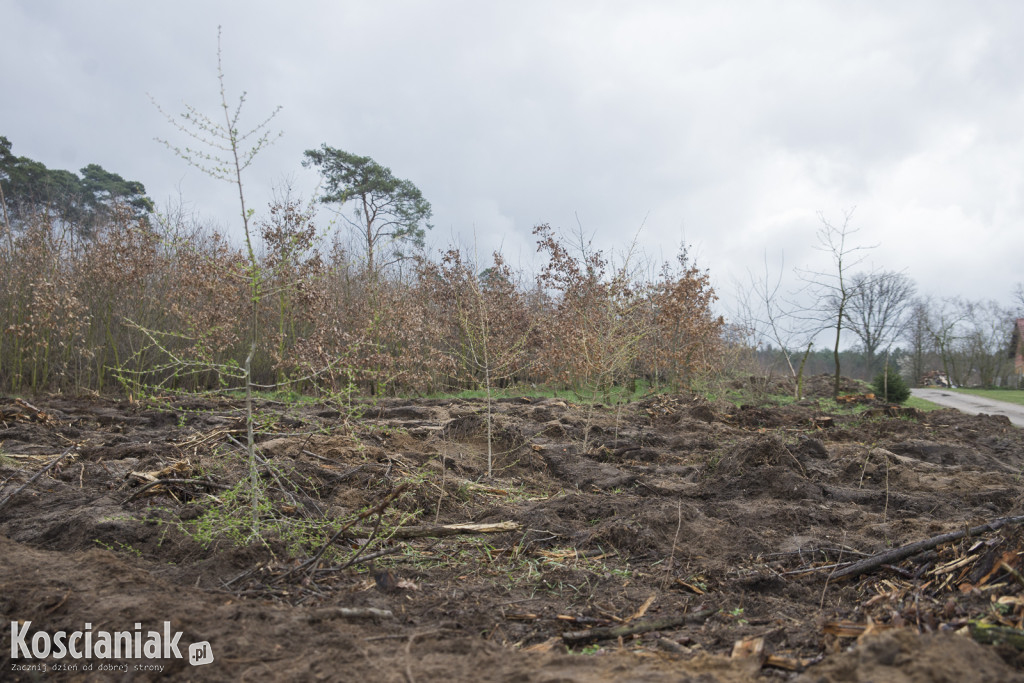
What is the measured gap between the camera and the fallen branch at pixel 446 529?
13.8ft

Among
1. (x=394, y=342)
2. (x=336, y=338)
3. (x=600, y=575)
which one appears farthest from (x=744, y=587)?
(x=394, y=342)

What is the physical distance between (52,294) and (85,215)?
7879 millimetres

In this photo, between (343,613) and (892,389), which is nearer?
(343,613)

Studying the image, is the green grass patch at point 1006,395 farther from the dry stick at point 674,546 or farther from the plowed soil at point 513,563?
the dry stick at point 674,546

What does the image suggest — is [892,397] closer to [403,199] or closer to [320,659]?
[403,199]

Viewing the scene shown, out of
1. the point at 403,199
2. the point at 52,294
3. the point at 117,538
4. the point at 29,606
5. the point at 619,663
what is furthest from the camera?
the point at 403,199

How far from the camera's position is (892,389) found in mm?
17422

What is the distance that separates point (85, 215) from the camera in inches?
715

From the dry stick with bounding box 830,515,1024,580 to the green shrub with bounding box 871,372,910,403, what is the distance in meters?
14.8

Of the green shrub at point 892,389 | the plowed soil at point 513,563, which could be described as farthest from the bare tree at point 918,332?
the plowed soil at point 513,563

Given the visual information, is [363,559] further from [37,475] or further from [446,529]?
[37,475]

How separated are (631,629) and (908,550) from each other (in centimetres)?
174

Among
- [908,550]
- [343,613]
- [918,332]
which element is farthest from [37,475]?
[918,332]

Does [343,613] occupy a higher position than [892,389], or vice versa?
[892,389]
